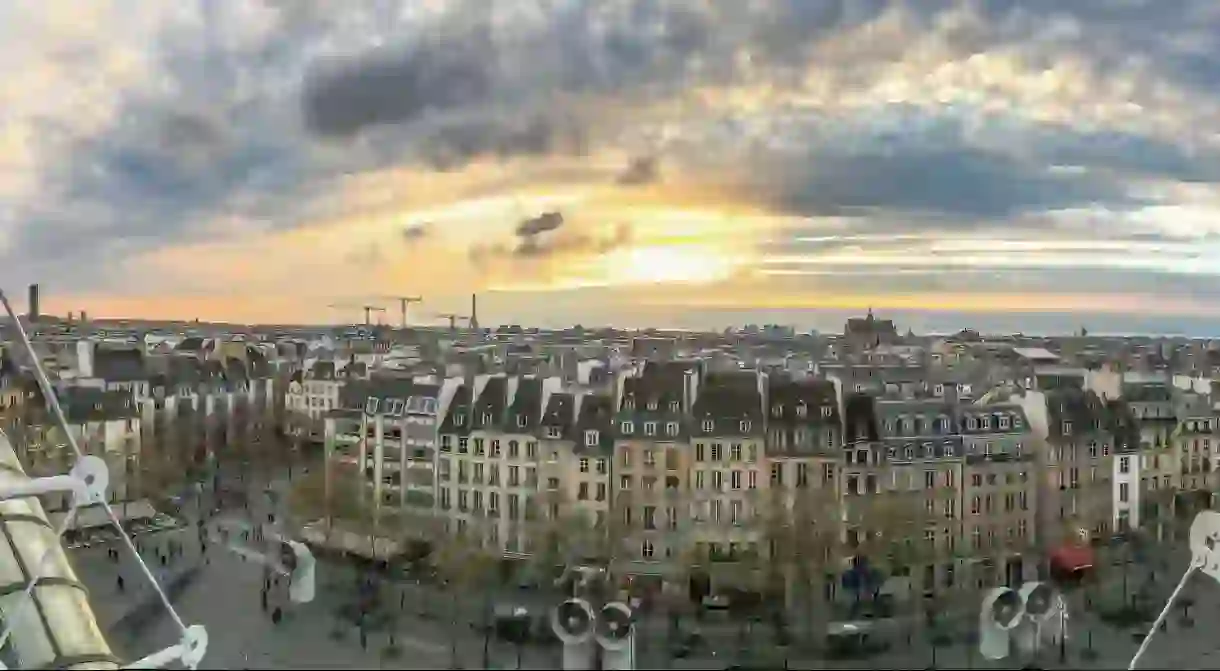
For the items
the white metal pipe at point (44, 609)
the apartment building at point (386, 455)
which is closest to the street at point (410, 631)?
the apartment building at point (386, 455)

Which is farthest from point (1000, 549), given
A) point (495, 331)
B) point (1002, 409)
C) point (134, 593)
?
point (134, 593)

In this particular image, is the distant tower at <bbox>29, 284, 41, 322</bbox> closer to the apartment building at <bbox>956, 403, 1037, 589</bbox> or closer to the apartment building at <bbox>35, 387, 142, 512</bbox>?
the apartment building at <bbox>35, 387, 142, 512</bbox>

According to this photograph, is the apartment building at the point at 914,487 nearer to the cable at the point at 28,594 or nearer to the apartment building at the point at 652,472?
the apartment building at the point at 652,472

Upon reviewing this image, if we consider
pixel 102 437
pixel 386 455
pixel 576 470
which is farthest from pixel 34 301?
pixel 576 470

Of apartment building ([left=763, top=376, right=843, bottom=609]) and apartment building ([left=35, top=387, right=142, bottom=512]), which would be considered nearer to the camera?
apartment building ([left=763, top=376, right=843, bottom=609])

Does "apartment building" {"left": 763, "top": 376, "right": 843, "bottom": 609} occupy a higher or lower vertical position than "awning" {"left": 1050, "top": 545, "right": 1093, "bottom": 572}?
higher

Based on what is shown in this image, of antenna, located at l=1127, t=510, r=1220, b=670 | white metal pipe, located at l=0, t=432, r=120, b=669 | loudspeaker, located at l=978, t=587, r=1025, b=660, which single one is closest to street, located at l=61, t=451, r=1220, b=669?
loudspeaker, located at l=978, t=587, r=1025, b=660

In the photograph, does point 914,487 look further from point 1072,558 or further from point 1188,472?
point 1188,472
